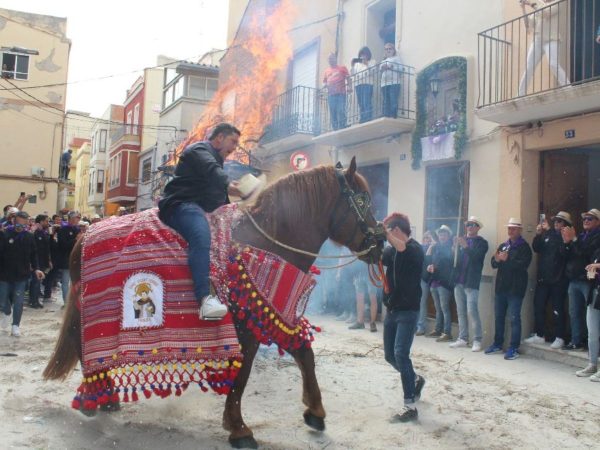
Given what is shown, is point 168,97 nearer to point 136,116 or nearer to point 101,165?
point 136,116

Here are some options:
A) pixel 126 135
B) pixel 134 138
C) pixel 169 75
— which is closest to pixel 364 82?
pixel 169 75

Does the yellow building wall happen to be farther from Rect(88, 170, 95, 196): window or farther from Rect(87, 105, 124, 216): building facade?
Rect(87, 105, 124, 216): building facade

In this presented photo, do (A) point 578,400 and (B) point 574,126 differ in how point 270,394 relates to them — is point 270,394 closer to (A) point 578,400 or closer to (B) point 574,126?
(A) point 578,400

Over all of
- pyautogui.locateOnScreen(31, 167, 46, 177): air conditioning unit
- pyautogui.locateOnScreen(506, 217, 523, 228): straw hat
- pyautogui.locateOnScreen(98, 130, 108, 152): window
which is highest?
pyautogui.locateOnScreen(98, 130, 108, 152): window

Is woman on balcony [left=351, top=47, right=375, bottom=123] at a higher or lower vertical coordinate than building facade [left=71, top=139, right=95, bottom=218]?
lower

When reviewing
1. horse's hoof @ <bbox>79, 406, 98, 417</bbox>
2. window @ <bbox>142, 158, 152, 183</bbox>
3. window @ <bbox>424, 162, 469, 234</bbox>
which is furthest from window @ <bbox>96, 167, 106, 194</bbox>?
horse's hoof @ <bbox>79, 406, 98, 417</bbox>

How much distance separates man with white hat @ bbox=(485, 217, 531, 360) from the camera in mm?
7723

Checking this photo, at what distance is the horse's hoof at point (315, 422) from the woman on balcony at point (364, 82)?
316 inches

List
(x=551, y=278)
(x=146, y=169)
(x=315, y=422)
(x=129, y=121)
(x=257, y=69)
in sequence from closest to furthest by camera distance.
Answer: (x=315, y=422) < (x=551, y=278) < (x=257, y=69) < (x=146, y=169) < (x=129, y=121)

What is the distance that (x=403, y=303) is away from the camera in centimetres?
485

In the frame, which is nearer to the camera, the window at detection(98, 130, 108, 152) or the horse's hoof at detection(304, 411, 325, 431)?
the horse's hoof at detection(304, 411, 325, 431)

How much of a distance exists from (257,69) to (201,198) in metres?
12.9

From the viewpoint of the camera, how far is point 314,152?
45.2 feet

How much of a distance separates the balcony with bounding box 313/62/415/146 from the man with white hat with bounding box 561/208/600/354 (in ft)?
13.7
